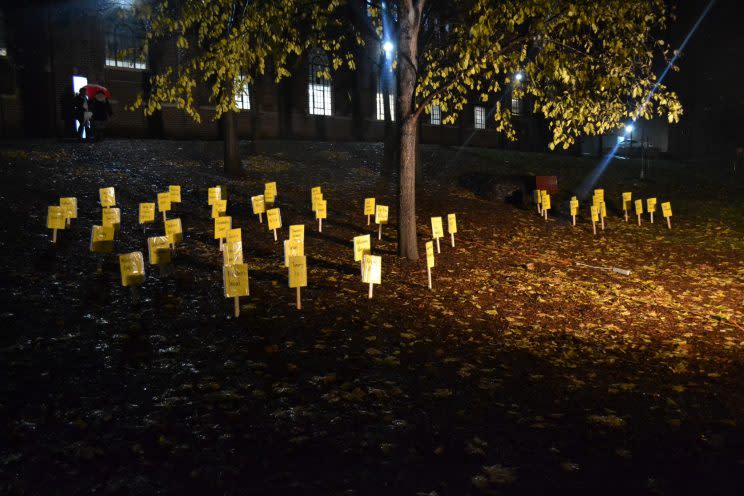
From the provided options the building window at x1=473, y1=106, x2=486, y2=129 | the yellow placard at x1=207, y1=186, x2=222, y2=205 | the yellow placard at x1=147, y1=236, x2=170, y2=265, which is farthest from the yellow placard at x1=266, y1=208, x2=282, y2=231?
the building window at x1=473, y1=106, x2=486, y2=129

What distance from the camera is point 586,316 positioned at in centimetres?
802

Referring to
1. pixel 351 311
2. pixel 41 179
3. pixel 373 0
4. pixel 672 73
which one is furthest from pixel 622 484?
pixel 672 73

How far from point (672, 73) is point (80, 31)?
44326 mm

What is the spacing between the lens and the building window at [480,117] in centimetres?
4366

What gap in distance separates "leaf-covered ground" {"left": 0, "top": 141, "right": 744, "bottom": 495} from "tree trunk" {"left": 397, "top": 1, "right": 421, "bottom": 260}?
1.77ft

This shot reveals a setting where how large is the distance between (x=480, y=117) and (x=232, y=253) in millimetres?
38935

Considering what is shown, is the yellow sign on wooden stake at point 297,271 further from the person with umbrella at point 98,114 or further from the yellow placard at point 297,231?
the person with umbrella at point 98,114

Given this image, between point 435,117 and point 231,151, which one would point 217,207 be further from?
point 435,117

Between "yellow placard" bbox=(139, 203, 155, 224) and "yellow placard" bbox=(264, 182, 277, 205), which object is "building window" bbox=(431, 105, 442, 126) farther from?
"yellow placard" bbox=(139, 203, 155, 224)

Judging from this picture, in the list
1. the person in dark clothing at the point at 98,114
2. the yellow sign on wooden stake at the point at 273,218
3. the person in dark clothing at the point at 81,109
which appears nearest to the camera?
the yellow sign on wooden stake at the point at 273,218

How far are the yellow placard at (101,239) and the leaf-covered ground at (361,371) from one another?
1.40 ft

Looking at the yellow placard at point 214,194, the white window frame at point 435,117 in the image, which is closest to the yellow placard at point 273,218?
the yellow placard at point 214,194

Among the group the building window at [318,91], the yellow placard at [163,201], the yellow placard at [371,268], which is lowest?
the yellow placard at [371,268]

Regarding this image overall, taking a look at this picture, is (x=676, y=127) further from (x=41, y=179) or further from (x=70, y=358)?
(x=70, y=358)
